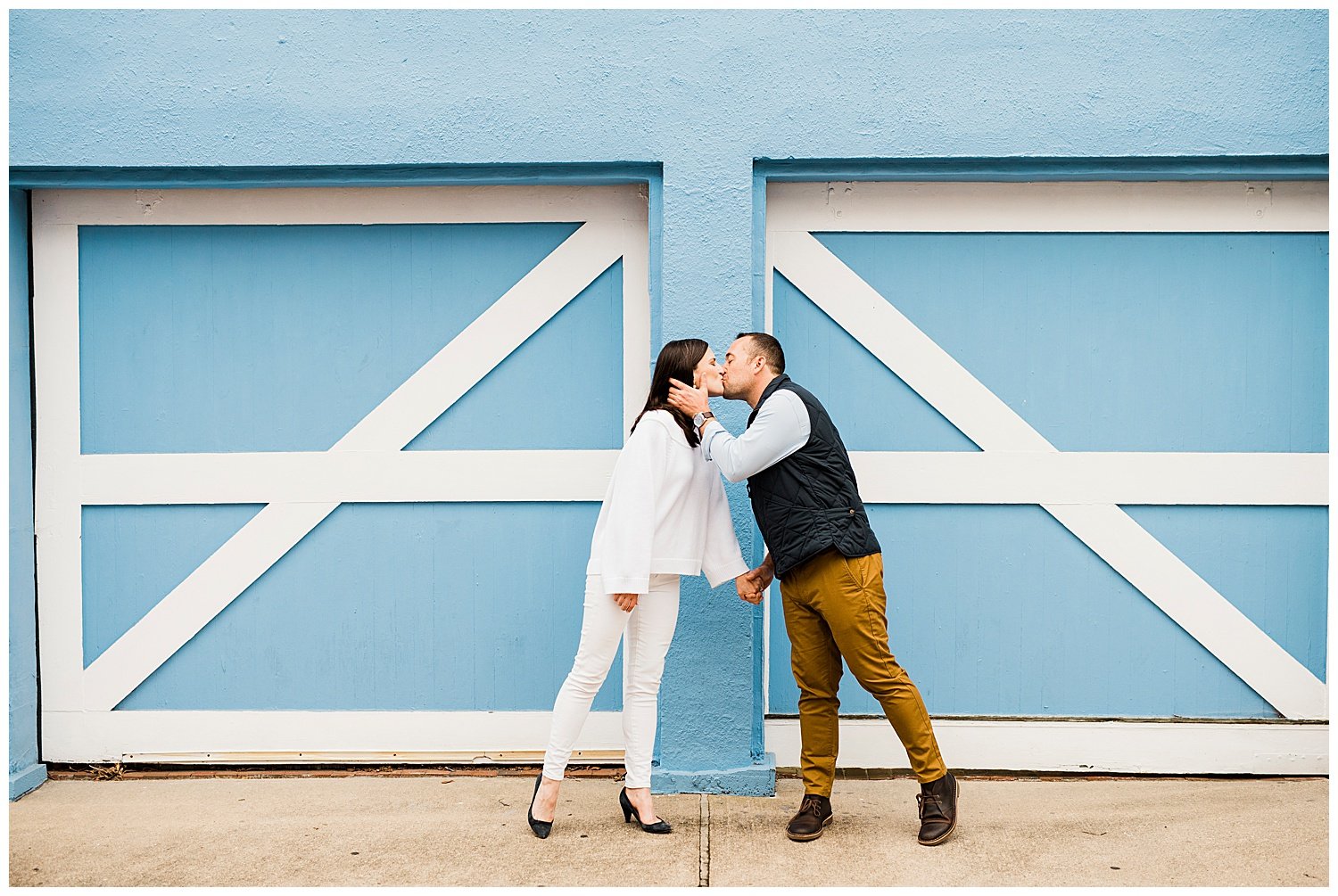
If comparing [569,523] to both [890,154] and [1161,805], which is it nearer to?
[890,154]

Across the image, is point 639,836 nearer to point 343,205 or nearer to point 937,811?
point 937,811

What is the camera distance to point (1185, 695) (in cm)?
461

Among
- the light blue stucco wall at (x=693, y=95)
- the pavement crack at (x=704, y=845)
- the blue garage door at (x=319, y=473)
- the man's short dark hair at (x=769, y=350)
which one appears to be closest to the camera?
the pavement crack at (x=704, y=845)

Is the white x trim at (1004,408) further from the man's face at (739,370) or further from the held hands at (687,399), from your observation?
the held hands at (687,399)

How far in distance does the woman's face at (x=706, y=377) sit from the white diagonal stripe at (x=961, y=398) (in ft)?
2.71

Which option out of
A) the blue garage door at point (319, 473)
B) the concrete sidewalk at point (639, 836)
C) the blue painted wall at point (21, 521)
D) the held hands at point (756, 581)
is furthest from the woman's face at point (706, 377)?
the blue painted wall at point (21, 521)

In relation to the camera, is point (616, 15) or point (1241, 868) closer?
point (1241, 868)

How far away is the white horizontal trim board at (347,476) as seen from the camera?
4594 millimetres

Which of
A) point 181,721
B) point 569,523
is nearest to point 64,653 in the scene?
point 181,721

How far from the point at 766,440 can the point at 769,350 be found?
405 millimetres

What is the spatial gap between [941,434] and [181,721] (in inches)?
131

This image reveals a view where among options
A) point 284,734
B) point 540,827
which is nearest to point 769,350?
point 540,827

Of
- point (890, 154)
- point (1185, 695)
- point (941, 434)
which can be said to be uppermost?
point (890, 154)

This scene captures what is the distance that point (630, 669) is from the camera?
3.95 meters
